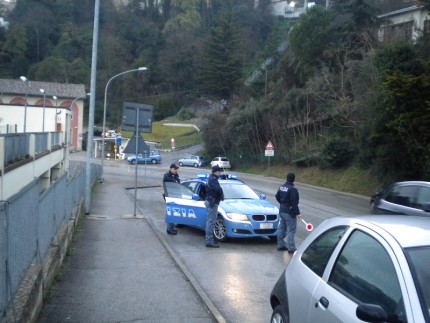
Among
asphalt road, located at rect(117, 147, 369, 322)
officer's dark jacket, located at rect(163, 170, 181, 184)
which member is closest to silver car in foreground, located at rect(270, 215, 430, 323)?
asphalt road, located at rect(117, 147, 369, 322)

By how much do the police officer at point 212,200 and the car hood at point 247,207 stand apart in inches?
26.3

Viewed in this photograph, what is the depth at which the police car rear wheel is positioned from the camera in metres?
13.8

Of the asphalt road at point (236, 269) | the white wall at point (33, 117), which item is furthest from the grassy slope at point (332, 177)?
the asphalt road at point (236, 269)

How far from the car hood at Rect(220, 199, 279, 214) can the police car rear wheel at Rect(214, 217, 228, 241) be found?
0.99ft

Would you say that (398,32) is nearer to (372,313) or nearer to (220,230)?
(220,230)

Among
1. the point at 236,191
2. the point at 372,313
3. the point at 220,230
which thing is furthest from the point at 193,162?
the point at 372,313

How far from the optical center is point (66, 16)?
118562mm

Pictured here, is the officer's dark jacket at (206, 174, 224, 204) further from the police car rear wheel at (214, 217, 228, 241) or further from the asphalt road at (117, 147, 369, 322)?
the asphalt road at (117, 147, 369, 322)

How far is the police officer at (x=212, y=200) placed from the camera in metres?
12.8

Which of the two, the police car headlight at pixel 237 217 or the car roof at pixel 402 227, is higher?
the car roof at pixel 402 227

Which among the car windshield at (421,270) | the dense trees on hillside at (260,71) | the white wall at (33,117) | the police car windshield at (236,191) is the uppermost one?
the dense trees on hillside at (260,71)

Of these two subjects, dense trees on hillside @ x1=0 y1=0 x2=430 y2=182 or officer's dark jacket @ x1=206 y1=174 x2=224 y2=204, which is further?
dense trees on hillside @ x1=0 y1=0 x2=430 y2=182

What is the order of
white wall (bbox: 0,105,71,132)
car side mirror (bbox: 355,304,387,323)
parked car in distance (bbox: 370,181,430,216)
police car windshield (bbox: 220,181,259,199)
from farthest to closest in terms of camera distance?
white wall (bbox: 0,105,71,132) → police car windshield (bbox: 220,181,259,199) → parked car in distance (bbox: 370,181,430,216) → car side mirror (bbox: 355,304,387,323)

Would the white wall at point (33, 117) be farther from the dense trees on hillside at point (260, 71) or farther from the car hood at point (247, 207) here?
the car hood at point (247, 207)
